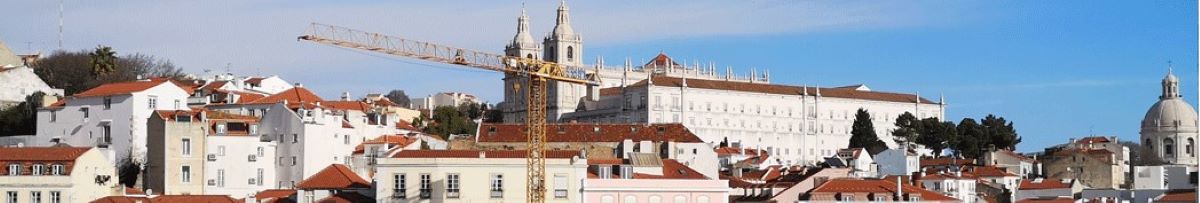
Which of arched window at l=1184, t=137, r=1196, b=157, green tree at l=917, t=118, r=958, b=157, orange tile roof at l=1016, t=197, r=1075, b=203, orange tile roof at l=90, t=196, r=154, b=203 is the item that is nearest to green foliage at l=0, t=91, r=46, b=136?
orange tile roof at l=90, t=196, r=154, b=203

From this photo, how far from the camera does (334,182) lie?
67688mm

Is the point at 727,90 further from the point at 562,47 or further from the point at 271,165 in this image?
the point at 271,165

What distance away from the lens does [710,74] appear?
176250mm

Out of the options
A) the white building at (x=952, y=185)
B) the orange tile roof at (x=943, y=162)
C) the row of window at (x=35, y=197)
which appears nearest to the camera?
the row of window at (x=35, y=197)

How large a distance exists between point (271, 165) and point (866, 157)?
31.9m

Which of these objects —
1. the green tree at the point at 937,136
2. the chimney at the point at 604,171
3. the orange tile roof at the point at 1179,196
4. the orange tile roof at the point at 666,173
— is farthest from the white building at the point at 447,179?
the green tree at the point at 937,136

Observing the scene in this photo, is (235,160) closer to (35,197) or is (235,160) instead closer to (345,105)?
(345,105)

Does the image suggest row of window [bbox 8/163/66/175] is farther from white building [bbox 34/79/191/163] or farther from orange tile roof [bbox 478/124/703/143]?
orange tile roof [bbox 478/124/703/143]

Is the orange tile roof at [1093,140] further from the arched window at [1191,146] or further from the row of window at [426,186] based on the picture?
the row of window at [426,186]

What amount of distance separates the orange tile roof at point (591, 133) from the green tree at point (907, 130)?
4363 centimetres

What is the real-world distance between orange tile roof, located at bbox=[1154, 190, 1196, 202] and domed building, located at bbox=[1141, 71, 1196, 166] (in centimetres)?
4838

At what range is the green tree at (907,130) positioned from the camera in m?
135

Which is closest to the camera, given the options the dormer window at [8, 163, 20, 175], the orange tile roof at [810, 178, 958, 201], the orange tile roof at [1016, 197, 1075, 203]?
the dormer window at [8, 163, 20, 175]

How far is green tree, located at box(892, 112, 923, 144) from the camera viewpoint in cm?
13538
